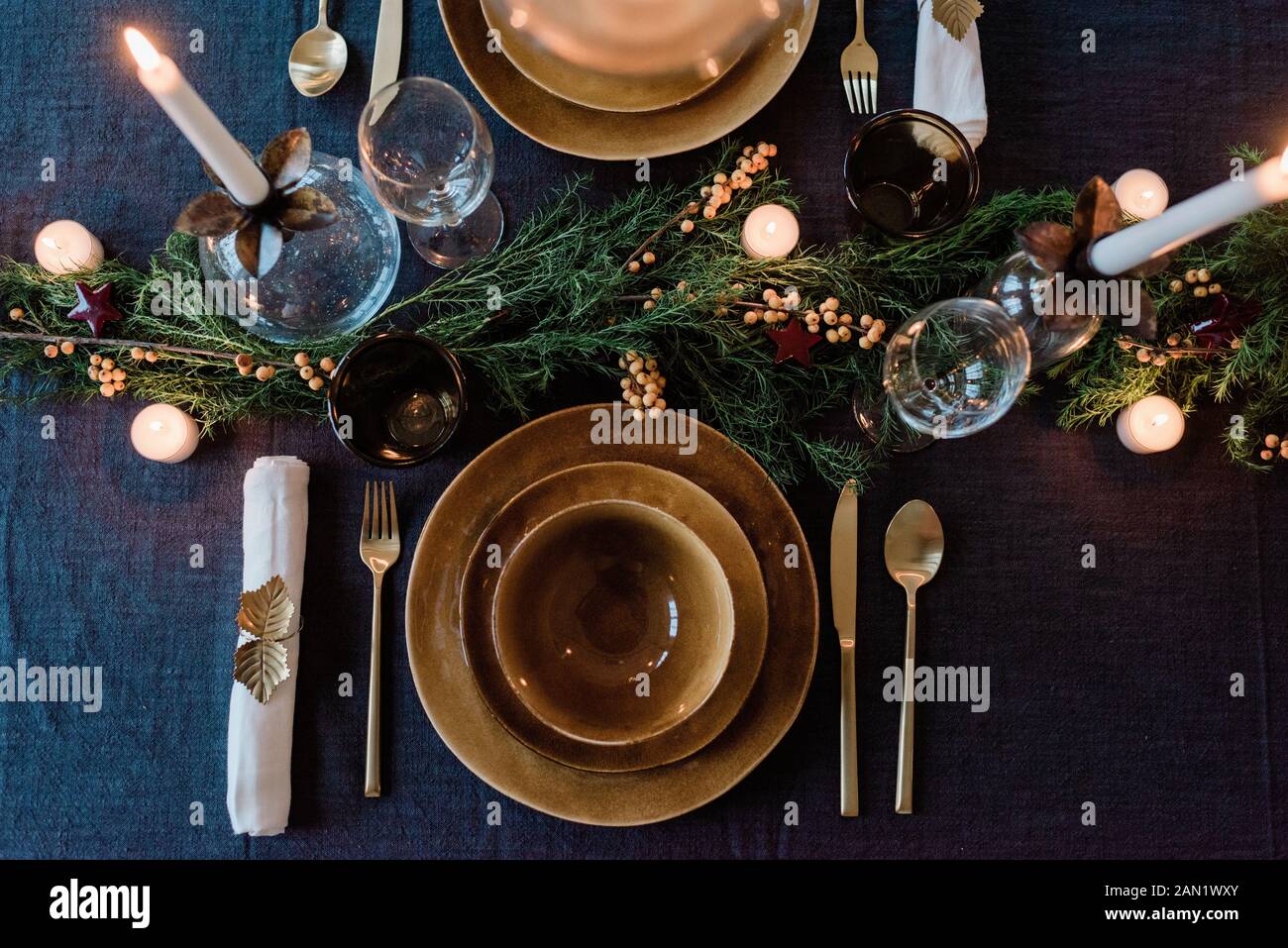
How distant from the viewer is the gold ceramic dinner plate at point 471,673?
867mm

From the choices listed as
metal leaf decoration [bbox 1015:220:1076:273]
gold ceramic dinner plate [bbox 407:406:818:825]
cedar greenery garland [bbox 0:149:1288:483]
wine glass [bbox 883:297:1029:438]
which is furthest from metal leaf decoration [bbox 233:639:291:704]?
metal leaf decoration [bbox 1015:220:1076:273]

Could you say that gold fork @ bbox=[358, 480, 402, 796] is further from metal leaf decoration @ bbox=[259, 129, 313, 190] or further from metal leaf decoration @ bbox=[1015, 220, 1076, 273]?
metal leaf decoration @ bbox=[1015, 220, 1076, 273]

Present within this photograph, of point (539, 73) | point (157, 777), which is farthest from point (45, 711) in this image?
point (539, 73)

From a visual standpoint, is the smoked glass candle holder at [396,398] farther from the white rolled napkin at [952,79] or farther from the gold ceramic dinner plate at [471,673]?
the white rolled napkin at [952,79]

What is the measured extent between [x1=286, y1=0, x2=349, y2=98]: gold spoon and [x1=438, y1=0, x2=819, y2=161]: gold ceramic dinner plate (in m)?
0.13

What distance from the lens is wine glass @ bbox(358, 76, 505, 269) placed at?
2.55 feet

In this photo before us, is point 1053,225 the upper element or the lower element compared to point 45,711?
upper

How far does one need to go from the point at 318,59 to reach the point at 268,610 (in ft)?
1.96

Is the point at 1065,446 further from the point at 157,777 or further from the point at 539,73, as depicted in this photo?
the point at 157,777

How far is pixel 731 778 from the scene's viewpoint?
0.87m

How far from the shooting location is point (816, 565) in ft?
3.01

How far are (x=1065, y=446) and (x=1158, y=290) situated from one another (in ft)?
0.60

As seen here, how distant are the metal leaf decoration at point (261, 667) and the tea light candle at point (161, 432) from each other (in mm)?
217

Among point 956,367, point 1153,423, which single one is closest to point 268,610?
point 956,367
